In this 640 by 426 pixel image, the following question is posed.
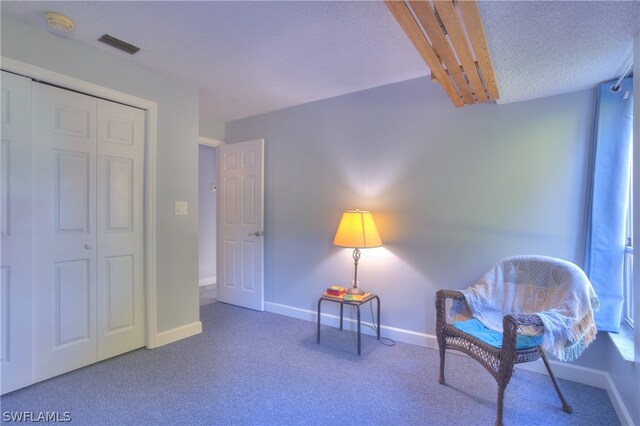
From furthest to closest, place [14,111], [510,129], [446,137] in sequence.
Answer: [446,137] → [510,129] → [14,111]

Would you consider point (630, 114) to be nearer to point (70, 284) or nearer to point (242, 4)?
point (242, 4)

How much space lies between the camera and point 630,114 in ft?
6.56

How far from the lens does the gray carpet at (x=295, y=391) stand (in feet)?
5.95

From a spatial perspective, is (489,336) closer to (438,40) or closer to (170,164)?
(438,40)

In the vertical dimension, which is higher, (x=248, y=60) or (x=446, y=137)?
(x=248, y=60)

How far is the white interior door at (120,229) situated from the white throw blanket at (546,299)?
2612mm

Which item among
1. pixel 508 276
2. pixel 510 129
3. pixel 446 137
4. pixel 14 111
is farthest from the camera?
pixel 446 137

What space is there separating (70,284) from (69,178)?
76cm

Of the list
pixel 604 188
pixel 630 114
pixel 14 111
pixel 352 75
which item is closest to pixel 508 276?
pixel 604 188

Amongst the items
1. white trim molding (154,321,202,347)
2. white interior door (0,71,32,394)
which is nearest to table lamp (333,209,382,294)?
white trim molding (154,321,202,347)

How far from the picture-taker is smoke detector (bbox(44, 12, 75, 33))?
1936 millimetres

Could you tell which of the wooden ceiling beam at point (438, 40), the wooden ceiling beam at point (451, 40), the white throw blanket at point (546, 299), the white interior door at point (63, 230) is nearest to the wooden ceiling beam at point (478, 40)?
the wooden ceiling beam at point (451, 40)

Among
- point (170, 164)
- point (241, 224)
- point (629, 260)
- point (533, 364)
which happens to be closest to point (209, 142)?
point (241, 224)

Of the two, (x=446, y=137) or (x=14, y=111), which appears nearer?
(x=14, y=111)
